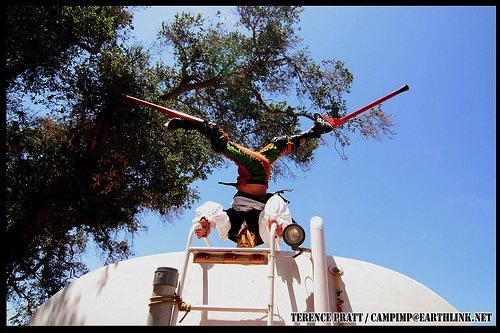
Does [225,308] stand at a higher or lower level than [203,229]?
lower

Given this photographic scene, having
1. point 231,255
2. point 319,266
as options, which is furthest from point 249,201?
point 319,266

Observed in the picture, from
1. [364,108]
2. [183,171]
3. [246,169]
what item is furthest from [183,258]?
[183,171]

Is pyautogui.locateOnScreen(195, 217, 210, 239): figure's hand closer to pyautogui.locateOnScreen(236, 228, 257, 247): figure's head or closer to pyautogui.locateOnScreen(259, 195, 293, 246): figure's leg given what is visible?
pyautogui.locateOnScreen(236, 228, 257, 247): figure's head

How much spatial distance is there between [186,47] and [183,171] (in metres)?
3.48

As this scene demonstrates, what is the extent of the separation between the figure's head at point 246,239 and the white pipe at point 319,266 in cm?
118

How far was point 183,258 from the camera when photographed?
13.5ft

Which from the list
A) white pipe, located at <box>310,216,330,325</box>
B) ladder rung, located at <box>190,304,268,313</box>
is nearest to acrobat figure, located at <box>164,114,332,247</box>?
white pipe, located at <box>310,216,330,325</box>

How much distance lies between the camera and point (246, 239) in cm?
502

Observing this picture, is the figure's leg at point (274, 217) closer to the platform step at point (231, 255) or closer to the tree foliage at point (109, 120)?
the platform step at point (231, 255)

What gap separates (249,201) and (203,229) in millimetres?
963

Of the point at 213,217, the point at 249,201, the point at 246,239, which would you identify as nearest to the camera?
the point at 213,217

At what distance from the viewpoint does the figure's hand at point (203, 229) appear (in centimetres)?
466

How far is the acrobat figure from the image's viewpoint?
4727 millimetres

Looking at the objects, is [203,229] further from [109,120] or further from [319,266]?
[109,120]
